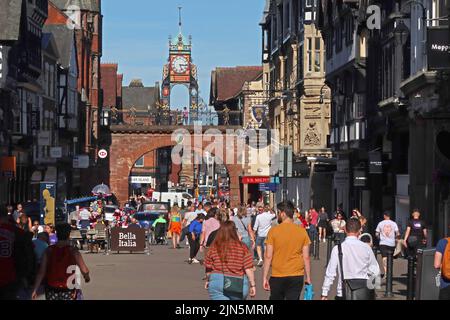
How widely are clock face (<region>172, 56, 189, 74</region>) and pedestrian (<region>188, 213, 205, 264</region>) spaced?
148570 mm

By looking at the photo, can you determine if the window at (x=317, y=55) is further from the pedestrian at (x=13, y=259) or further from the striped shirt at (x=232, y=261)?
the striped shirt at (x=232, y=261)

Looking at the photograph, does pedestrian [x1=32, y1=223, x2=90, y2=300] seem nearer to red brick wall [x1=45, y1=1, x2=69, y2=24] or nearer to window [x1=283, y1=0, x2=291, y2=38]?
window [x1=283, y1=0, x2=291, y2=38]

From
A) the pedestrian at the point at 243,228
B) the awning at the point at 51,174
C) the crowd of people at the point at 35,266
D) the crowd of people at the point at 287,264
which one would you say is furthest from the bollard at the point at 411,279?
the awning at the point at 51,174

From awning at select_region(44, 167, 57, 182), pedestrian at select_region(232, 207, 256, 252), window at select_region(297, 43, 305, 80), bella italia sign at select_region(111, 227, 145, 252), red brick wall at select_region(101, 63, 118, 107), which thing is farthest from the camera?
red brick wall at select_region(101, 63, 118, 107)

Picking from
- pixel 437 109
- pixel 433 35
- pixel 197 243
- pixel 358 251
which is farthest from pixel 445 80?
pixel 358 251

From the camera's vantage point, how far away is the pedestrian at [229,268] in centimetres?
1427

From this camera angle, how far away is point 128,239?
3750cm

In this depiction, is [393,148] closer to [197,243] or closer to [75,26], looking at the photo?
[197,243]

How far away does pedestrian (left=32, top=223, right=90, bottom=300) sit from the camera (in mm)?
14109

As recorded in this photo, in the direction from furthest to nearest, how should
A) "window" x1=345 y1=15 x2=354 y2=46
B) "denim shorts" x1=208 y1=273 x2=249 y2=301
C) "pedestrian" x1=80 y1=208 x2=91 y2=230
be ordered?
"window" x1=345 y1=15 x2=354 y2=46, "pedestrian" x1=80 y1=208 x2=91 y2=230, "denim shorts" x1=208 y1=273 x2=249 y2=301

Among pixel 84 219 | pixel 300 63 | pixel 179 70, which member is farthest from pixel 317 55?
pixel 179 70

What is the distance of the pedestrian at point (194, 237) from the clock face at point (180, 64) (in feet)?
487

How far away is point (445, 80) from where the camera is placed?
30.8 metres

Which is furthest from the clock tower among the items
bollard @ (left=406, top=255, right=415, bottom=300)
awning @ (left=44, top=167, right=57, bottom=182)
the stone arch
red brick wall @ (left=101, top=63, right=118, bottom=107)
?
bollard @ (left=406, top=255, right=415, bottom=300)
